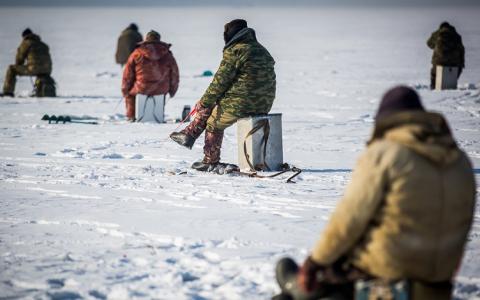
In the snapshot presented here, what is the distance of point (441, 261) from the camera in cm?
296

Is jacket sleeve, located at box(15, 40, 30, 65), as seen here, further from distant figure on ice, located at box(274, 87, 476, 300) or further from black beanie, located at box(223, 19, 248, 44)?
distant figure on ice, located at box(274, 87, 476, 300)

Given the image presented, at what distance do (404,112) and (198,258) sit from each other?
2155 mm

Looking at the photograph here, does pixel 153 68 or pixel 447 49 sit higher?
pixel 447 49

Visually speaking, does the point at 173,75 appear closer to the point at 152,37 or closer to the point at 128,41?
the point at 152,37

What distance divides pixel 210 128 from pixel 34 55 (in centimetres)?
847

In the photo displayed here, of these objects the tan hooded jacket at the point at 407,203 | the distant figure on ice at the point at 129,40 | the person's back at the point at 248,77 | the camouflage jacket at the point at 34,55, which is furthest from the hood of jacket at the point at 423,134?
the distant figure on ice at the point at 129,40

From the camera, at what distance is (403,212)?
9.43ft

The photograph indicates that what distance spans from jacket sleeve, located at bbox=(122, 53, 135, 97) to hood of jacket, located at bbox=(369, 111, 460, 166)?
8.69 metres

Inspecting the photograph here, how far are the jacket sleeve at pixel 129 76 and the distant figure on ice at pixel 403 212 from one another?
28.3 feet

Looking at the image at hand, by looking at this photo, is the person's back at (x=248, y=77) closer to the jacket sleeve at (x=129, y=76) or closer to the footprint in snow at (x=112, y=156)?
the footprint in snow at (x=112, y=156)

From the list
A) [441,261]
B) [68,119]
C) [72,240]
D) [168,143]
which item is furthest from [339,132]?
[441,261]

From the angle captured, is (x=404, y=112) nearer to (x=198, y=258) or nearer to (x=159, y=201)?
(x=198, y=258)

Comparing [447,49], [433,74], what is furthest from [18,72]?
[447,49]

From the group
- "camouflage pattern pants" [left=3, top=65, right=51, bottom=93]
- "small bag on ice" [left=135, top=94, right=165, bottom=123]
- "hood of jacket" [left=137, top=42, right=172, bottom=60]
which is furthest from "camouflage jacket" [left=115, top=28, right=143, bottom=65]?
"hood of jacket" [left=137, top=42, right=172, bottom=60]
